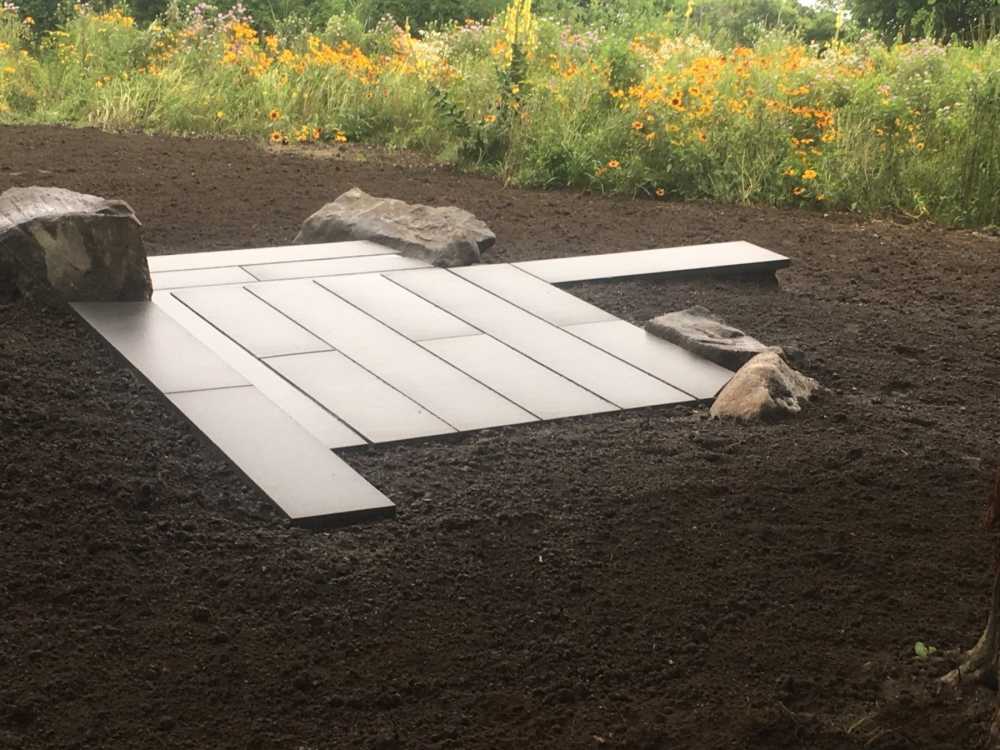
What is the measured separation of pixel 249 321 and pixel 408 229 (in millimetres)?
1406

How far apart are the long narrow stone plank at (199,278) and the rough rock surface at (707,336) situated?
181 centimetres

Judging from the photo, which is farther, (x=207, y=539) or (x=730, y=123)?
(x=730, y=123)

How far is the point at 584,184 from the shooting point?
8.12 metres

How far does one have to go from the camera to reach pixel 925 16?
43.1 ft

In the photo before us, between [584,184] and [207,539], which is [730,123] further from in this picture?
[207,539]

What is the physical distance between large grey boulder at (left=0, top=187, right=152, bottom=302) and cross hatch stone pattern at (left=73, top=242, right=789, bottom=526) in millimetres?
103

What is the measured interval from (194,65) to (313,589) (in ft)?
25.5

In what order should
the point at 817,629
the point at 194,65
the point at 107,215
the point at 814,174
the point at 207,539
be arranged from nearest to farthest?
1. the point at 817,629
2. the point at 207,539
3. the point at 107,215
4. the point at 814,174
5. the point at 194,65

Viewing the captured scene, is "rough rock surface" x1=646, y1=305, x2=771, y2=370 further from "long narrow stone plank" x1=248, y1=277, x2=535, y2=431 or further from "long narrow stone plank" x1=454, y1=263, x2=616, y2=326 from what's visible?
"long narrow stone plank" x1=248, y1=277, x2=535, y2=431

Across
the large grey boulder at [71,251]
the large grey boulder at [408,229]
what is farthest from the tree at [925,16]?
the large grey boulder at [71,251]

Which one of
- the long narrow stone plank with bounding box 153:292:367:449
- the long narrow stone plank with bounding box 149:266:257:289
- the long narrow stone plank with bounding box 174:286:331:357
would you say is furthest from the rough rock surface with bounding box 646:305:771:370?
the long narrow stone plank with bounding box 149:266:257:289

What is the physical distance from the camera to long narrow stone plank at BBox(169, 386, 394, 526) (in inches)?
141

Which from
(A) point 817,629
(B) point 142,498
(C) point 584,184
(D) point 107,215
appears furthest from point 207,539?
(C) point 584,184

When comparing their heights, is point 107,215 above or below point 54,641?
above
